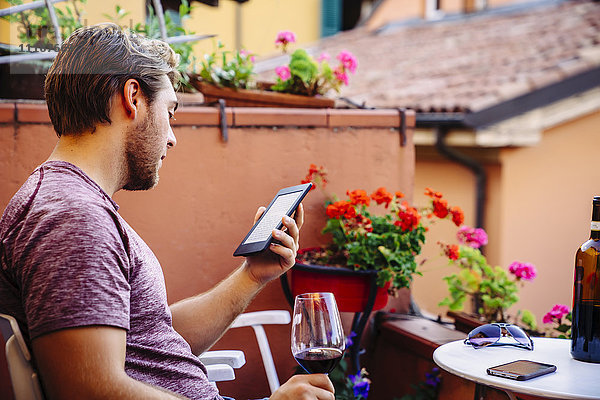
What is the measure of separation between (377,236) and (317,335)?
1.27m

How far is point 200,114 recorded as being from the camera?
2.74 metres

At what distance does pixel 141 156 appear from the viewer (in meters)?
1.52

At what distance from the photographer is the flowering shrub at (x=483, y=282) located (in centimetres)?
305

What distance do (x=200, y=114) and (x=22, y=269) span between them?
1.63m

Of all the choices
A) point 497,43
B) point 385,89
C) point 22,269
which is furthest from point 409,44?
point 22,269

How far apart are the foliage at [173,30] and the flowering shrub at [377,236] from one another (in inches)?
31.2

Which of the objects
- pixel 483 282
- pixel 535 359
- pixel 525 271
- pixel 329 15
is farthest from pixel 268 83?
pixel 329 15

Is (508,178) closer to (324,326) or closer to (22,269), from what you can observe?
(324,326)

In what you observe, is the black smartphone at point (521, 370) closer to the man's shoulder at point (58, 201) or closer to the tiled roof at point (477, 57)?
the man's shoulder at point (58, 201)

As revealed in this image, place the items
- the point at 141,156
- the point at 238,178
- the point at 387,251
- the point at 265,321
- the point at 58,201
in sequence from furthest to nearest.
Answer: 1. the point at 238,178
2. the point at 387,251
3. the point at 265,321
4. the point at 141,156
5. the point at 58,201

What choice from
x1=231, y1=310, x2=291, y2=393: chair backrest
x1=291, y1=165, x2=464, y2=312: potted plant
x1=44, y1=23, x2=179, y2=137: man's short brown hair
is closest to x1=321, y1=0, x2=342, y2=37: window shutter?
x1=291, y1=165, x2=464, y2=312: potted plant

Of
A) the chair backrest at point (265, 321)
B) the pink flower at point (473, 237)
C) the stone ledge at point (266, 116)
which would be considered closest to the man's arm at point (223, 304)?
the chair backrest at point (265, 321)

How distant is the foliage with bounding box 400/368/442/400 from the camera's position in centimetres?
270

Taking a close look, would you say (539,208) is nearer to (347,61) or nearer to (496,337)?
(347,61)
